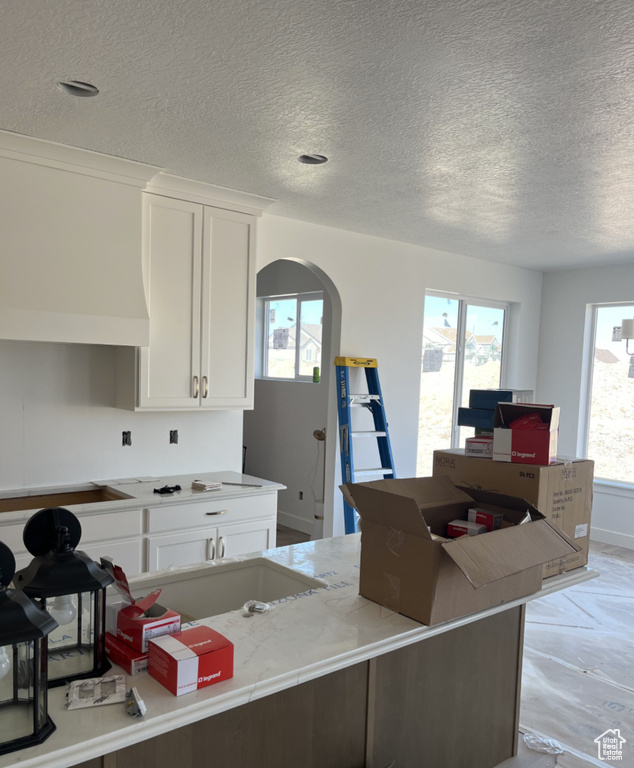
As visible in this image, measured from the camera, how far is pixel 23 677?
41.7 inches

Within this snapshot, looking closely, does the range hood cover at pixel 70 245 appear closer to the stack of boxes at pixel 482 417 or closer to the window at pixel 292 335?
the stack of boxes at pixel 482 417

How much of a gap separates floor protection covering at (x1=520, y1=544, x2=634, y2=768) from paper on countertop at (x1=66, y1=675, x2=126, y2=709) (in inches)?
69.8

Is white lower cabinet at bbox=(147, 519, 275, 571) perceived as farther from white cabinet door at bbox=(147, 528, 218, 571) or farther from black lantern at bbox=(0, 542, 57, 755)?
black lantern at bbox=(0, 542, 57, 755)

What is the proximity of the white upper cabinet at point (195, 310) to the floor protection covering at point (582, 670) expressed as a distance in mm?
2261

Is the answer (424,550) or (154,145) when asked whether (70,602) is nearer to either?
(424,550)

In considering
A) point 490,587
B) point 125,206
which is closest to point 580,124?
point 490,587

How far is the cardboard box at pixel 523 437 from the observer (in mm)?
2078

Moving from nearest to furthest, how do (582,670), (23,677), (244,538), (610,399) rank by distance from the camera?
(23,677) → (582,670) → (244,538) → (610,399)

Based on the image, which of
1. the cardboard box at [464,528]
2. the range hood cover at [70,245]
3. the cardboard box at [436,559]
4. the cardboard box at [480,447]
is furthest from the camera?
the range hood cover at [70,245]

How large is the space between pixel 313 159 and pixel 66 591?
2.35 m

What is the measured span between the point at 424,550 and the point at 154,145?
7.26 ft

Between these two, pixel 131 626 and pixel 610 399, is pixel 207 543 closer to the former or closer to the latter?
pixel 131 626

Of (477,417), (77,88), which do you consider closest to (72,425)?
(77,88)

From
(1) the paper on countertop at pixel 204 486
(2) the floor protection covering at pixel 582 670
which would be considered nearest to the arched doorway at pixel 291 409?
(1) the paper on countertop at pixel 204 486
